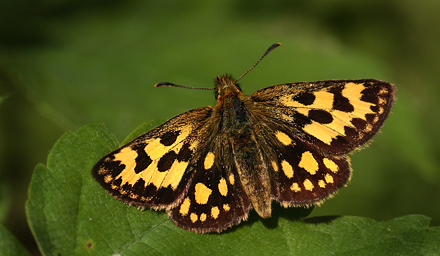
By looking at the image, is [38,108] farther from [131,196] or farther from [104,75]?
[131,196]

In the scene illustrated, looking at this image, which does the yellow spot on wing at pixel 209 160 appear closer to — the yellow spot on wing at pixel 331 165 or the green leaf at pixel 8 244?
the yellow spot on wing at pixel 331 165

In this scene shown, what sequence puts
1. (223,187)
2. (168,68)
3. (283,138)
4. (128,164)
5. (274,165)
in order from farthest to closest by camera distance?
(168,68) → (283,138) → (274,165) → (223,187) → (128,164)

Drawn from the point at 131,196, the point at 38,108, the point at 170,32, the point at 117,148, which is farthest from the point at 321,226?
the point at 170,32

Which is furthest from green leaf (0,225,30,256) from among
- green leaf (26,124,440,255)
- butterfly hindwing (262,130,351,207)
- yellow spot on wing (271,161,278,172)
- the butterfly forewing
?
yellow spot on wing (271,161,278,172)

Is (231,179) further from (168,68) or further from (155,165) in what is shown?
(168,68)

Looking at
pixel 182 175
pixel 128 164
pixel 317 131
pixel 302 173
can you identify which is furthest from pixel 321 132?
pixel 128 164

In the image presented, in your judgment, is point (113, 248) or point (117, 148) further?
point (117, 148)
